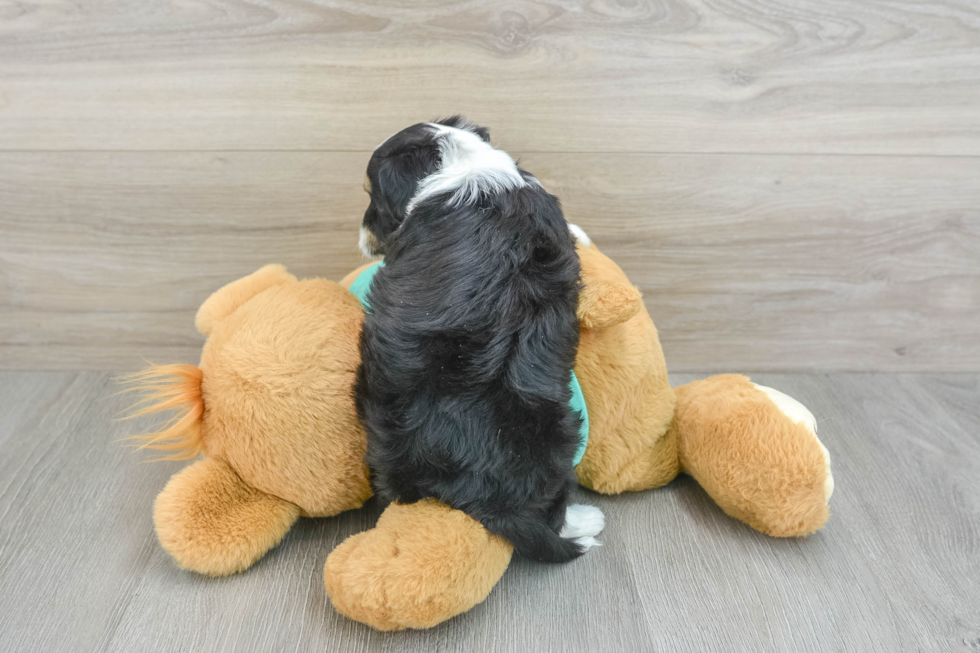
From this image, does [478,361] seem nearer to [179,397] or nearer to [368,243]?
[368,243]

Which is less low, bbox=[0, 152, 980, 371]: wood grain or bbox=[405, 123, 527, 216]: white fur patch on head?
bbox=[405, 123, 527, 216]: white fur patch on head

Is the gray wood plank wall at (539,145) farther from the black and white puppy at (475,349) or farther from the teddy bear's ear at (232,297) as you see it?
the black and white puppy at (475,349)

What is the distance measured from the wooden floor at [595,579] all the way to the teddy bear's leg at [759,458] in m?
0.05

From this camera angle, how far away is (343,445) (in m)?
0.75

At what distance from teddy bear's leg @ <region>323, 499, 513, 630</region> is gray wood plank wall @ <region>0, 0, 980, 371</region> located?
53cm

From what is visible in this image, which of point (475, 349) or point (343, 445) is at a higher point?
point (475, 349)

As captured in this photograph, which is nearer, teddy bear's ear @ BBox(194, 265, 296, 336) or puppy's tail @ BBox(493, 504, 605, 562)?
puppy's tail @ BBox(493, 504, 605, 562)

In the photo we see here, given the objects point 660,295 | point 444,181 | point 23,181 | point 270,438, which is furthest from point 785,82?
point 23,181

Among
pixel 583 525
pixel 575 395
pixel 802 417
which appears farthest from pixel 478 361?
pixel 802 417

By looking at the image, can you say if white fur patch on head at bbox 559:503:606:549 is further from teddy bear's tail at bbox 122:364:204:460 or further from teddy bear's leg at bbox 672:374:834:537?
teddy bear's tail at bbox 122:364:204:460

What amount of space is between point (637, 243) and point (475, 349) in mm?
520

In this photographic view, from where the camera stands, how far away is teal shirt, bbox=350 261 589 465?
73cm

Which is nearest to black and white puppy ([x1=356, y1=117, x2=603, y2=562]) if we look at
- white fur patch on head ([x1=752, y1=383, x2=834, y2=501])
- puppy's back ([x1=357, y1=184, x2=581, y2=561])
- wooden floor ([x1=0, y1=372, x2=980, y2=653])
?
puppy's back ([x1=357, y1=184, x2=581, y2=561])

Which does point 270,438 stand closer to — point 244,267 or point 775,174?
point 244,267
